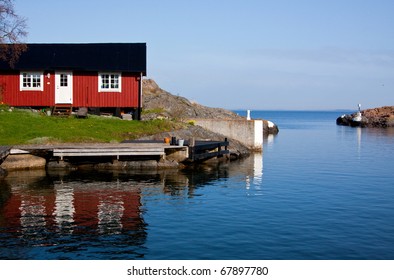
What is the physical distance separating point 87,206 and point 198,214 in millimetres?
4464

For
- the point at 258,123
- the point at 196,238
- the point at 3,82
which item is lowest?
the point at 196,238

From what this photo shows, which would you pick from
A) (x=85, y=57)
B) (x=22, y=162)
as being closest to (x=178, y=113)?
(x=85, y=57)

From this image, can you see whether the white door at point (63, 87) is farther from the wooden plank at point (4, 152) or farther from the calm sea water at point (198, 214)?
the calm sea water at point (198, 214)

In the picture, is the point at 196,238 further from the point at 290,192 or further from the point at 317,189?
the point at 317,189

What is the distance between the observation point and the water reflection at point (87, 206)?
15508 millimetres

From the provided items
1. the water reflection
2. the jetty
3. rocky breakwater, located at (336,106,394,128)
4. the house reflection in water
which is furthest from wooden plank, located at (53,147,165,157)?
rocky breakwater, located at (336,106,394,128)

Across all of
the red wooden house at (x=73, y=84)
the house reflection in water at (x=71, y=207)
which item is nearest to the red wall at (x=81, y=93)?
the red wooden house at (x=73, y=84)

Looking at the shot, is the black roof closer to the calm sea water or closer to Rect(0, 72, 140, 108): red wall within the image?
Rect(0, 72, 140, 108): red wall

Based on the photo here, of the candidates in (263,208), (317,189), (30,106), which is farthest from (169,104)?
(263,208)

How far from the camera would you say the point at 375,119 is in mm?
110438

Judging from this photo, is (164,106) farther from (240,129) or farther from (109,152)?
(109,152)

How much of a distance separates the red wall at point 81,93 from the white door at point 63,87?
12.5 inches

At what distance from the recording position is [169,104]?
56.1 m

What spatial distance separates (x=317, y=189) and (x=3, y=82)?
28.5 meters
